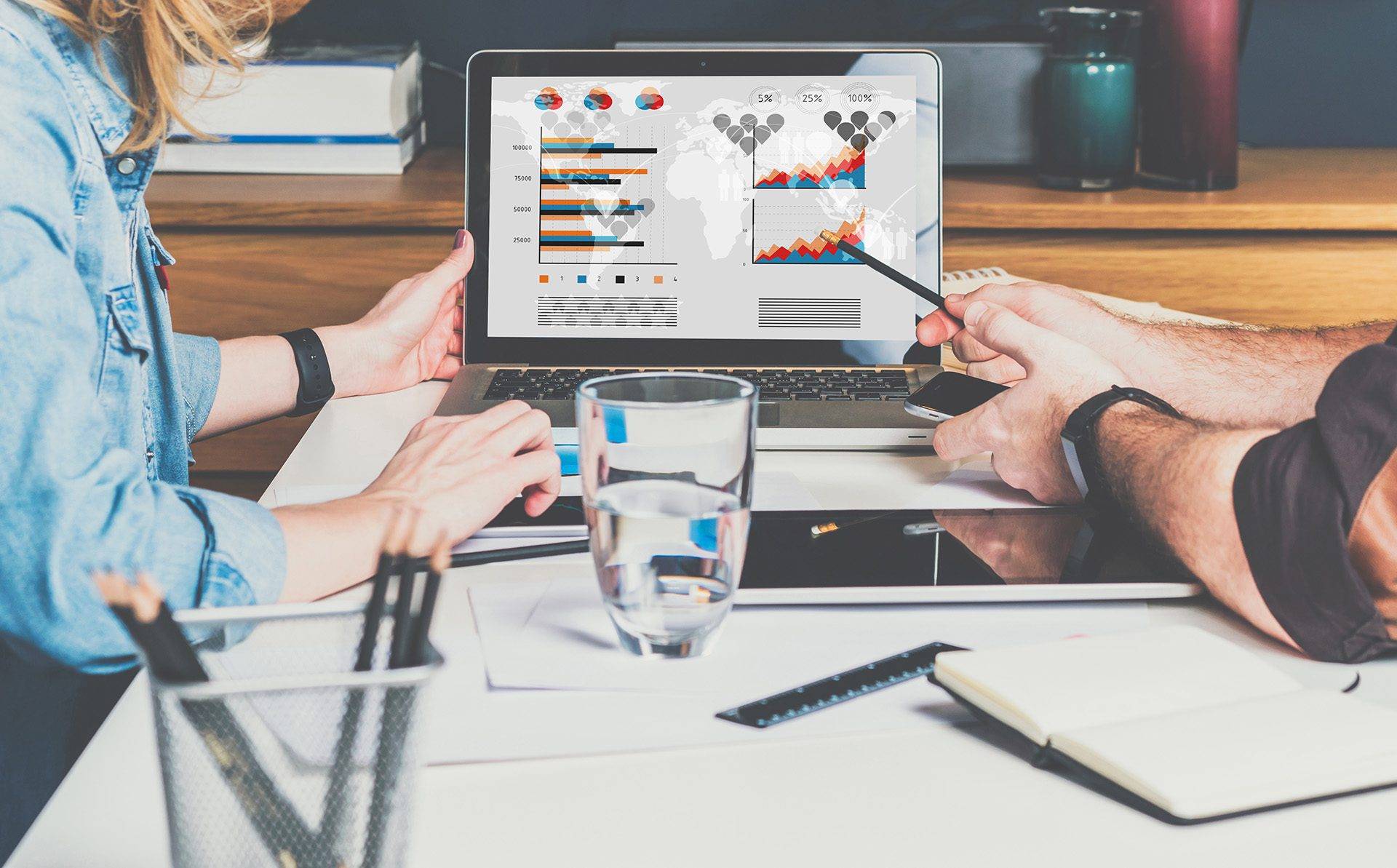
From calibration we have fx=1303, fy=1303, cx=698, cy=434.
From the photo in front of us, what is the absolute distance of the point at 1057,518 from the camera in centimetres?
85

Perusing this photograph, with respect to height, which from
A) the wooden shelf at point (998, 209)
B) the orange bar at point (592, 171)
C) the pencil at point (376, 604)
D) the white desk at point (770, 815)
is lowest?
the white desk at point (770, 815)

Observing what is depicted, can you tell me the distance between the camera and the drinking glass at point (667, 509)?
0.62 m

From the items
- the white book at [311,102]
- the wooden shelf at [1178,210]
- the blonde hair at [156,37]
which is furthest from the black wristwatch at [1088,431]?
the white book at [311,102]

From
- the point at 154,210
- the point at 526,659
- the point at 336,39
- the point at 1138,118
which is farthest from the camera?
the point at 336,39

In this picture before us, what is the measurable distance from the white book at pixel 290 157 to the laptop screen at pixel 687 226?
654 mm

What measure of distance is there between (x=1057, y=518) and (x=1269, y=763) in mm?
348

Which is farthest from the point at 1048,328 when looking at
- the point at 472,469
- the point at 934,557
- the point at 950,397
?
the point at 472,469

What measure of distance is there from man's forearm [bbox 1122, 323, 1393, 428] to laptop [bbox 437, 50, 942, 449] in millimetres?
206

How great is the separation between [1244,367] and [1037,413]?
268 mm

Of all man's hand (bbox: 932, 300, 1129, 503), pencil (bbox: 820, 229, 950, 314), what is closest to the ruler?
man's hand (bbox: 932, 300, 1129, 503)

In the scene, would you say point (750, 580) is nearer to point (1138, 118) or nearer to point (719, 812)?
point (719, 812)

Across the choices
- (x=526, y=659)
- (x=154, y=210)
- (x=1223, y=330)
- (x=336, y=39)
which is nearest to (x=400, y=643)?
(x=526, y=659)

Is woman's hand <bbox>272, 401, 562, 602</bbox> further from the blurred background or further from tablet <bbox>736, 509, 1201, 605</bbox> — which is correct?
the blurred background

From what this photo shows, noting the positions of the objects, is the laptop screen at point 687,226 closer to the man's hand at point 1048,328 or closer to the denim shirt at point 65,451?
the man's hand at point 1048,328
